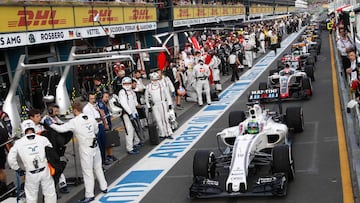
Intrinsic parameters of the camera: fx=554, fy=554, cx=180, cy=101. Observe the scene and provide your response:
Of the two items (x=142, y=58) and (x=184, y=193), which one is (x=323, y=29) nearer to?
(x=142, y=58)

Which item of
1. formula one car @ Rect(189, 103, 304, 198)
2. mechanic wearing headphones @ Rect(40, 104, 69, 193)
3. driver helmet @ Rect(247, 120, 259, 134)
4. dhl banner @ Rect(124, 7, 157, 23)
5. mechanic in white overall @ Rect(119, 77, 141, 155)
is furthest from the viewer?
dhl banner @ Rect(124, 7, 157, 23)

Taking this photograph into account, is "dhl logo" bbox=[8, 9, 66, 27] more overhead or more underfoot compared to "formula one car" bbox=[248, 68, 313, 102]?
more overhead

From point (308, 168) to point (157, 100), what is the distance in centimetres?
477

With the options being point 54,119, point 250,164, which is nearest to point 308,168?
point 250,164

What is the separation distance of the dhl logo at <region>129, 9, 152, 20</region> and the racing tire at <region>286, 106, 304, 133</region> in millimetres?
15605

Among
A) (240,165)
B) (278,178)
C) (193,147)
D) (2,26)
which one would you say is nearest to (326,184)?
(278,178)

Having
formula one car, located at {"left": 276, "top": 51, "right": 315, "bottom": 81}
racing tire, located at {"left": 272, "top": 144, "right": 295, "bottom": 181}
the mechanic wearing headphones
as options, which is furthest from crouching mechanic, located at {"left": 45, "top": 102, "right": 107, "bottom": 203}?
formula one car, located at {"left": 276, "top": 51, "right": 315, "bottom": 81}

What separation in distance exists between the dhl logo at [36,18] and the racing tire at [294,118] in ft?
28.8

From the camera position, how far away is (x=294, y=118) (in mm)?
12508

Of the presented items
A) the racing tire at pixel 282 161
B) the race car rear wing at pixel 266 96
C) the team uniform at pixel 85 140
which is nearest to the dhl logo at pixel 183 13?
the race car rear wing at pixel 266 96

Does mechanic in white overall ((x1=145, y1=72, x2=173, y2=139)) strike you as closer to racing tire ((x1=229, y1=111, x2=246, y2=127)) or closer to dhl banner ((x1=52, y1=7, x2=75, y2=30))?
racing tire ((x1=229, y1=111, x2=246, y2=127))

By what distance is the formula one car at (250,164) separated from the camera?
8.66m

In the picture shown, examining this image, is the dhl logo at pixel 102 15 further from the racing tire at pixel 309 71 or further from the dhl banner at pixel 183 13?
the dhl banner at pixel 183 13

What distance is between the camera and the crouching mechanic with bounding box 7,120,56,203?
8.09 meters
